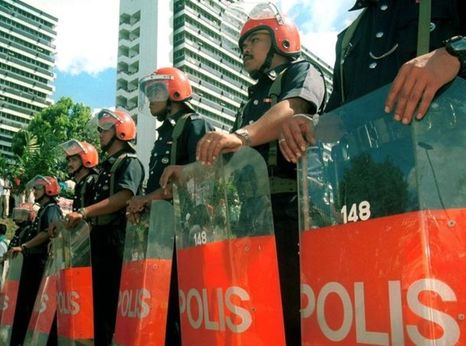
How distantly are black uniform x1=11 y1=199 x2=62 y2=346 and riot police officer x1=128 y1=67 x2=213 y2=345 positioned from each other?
2.91 meters

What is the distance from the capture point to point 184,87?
4.25m

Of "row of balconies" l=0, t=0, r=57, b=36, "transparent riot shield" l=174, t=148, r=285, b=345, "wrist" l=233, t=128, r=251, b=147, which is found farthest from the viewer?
"row of balconies" l=0, t=0, r=57, b=36

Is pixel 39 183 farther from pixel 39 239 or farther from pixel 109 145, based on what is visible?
pixel 109 145

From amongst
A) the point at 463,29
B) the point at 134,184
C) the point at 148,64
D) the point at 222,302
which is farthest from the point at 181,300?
the point at 148,64

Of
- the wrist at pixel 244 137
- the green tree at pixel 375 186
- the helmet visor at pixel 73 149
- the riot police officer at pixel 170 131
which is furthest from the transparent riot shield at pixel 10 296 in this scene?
the green tree at pixel 375 186

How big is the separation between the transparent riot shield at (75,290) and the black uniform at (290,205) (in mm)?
2044

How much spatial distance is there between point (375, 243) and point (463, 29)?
3.15 ft

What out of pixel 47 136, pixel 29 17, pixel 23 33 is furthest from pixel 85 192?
pixel 29 17

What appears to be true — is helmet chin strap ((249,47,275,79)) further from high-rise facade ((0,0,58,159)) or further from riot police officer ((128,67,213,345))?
high-rise facade ((0,0,58,159))

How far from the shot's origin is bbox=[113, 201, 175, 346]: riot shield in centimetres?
310

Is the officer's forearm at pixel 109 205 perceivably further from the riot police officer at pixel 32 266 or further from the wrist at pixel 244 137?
the riot police officer at pixel 32 266

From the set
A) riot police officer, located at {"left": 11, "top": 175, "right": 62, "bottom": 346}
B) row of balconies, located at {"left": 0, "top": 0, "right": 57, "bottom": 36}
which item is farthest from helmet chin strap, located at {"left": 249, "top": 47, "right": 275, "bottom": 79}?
row of balconies, located at {"left": 0, "top": 0, "right": 57, "bottom": 36}

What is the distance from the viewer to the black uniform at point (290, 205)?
2535 millimetres

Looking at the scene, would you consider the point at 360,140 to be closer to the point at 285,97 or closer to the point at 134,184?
the point at 285,97
